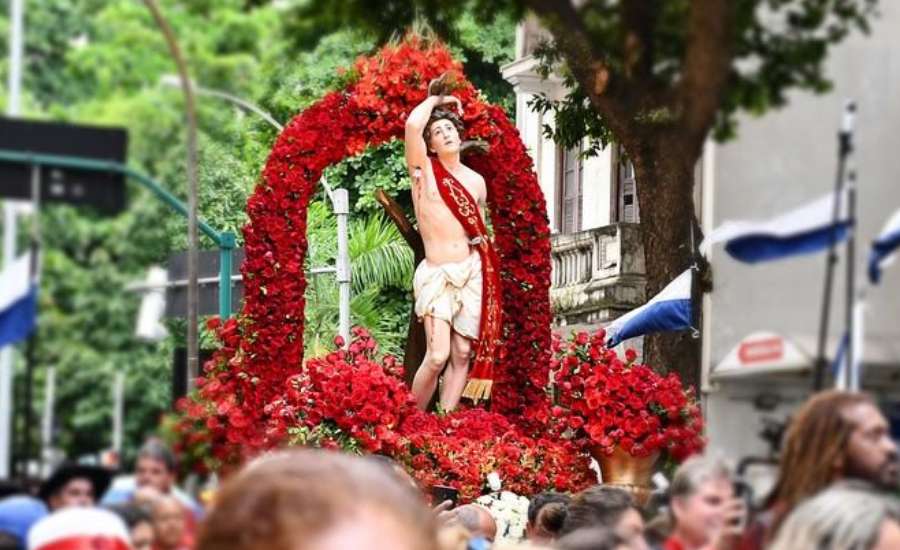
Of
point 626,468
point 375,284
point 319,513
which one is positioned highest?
point 375,284

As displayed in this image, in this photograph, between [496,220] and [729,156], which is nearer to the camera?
[729,156]

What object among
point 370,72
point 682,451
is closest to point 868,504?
point 682,451

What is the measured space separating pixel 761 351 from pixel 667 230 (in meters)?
5.74

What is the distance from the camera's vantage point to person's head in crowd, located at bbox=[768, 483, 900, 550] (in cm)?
444

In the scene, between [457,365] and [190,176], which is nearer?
[190,176]

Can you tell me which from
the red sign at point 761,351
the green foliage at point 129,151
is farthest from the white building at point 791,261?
the green foliage at point 129,151

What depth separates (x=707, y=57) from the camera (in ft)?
18.8

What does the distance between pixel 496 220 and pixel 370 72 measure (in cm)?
166

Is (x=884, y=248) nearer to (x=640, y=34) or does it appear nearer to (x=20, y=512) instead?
(x=640, y=34)

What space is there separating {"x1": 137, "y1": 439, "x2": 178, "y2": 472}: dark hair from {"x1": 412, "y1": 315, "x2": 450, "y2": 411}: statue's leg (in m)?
10.0

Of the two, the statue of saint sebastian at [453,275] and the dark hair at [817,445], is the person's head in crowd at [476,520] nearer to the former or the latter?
the dark hair at [817,445]

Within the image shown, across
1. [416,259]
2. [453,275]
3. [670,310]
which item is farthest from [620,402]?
[416,259]

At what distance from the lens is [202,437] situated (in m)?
5.89

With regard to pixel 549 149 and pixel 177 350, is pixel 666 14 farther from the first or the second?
pixel 549 149
